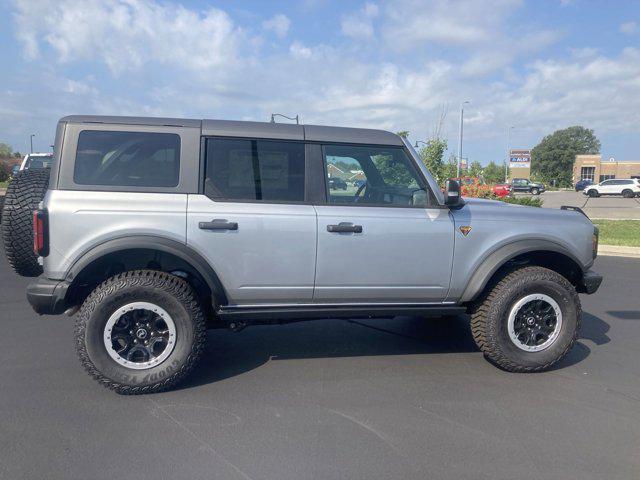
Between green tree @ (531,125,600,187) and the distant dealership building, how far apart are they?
2.09m

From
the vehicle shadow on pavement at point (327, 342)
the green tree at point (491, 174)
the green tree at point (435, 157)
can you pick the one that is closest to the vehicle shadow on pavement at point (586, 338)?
the vehicle shadow on pavement at point (327, 342)

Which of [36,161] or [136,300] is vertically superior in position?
[36,161]

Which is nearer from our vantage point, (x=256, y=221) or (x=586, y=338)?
Answer: (x=256, y=221)

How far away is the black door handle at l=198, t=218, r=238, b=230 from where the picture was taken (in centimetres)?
419

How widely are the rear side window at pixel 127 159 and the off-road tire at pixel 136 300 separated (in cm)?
72

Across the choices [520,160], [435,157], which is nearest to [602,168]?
[520,160]

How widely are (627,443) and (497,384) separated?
3.63ft

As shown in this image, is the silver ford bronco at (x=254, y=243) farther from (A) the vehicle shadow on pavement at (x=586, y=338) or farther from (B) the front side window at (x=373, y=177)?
(A) the vehicle shadow on pavement at (x=586, y=338)

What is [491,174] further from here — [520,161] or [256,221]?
[256,221]

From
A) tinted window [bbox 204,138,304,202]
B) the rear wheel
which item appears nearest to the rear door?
tinted window [bbox 204,138,304,202]

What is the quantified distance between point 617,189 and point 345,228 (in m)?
51.3

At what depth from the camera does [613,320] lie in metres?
6.53

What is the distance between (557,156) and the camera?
96375mm

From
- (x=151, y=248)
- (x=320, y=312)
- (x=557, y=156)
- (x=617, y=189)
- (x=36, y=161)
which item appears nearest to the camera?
(x=151, y=248)
